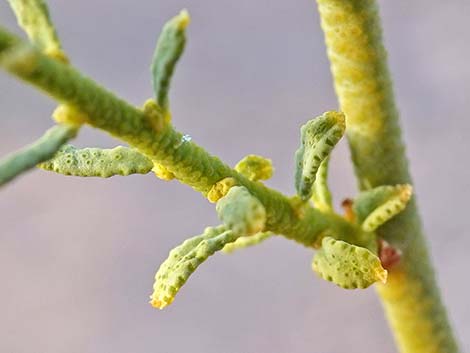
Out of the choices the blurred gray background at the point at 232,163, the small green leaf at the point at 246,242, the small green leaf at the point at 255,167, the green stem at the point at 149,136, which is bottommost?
the green stem at the point at 149,136

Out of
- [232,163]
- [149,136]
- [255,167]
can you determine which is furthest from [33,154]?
[232,163]

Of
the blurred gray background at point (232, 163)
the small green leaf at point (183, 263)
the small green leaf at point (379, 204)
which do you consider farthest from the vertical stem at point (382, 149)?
the blurred gray background at point (232, 163)

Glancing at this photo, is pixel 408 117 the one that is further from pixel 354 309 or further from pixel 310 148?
pixel 310 148

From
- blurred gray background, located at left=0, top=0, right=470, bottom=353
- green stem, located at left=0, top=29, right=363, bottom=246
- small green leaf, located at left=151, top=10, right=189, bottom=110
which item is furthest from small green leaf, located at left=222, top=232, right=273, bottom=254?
blurred gray background, located at left=0, top=0, right=470, bottom=353

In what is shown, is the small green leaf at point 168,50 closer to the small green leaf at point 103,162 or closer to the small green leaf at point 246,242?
the small green leaf at point 103,162

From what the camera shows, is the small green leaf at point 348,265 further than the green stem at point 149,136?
Yes

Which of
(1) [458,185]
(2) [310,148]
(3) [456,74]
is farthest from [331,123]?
(3) [456,74]

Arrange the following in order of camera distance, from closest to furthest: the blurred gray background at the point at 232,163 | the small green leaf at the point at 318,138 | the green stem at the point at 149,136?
the green stem at the point at 149,136 → the small green leaf at the point at 318,138 → the blurred gray background at the point at 232,163
